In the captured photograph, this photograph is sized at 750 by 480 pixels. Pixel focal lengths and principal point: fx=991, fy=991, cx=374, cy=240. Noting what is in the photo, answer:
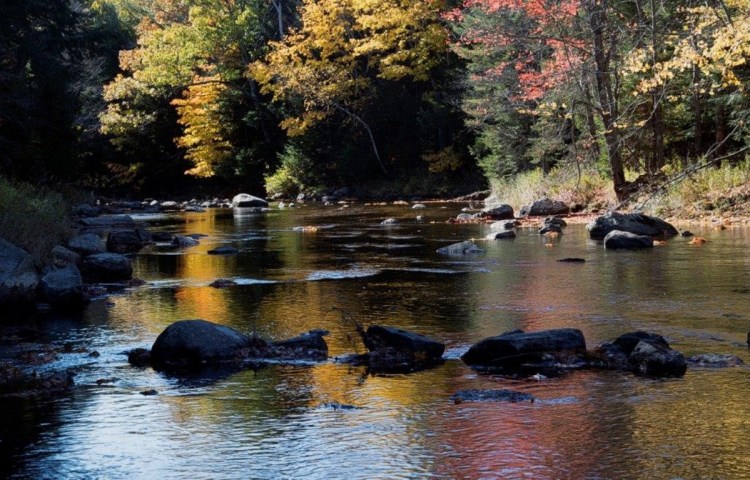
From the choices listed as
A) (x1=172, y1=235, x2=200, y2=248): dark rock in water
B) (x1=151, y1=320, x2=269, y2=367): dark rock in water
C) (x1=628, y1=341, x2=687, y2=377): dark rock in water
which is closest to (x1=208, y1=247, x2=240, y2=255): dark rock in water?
(x1=172, y1=235, x2=200, y2=248): dark rock in water

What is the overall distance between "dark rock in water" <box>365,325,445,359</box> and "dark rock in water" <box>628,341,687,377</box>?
2.44 m

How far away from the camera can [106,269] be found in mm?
21203

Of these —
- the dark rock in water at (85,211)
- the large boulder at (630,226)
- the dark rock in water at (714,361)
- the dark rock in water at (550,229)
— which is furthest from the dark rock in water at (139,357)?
the dark rock in water at (85,211)

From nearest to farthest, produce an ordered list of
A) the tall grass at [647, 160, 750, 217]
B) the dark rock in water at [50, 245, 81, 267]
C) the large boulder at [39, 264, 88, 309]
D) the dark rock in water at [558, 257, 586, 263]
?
the large boulder at [39, 264, 88, 309]
the dark rock in water at [50, 245, 81, 267]
the dark rock in water at [558, 257, 586, 263]
the tall grass at [647, 160, 750, 217]

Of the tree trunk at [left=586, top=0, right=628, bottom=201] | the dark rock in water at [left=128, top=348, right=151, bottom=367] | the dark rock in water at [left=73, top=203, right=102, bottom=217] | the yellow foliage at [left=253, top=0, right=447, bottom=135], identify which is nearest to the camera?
the dark rock in water at [left=128, top=348, right=151, bottom=367]

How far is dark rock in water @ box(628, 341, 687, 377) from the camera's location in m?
11.3

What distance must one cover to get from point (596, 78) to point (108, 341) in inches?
803

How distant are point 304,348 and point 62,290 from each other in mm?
6586

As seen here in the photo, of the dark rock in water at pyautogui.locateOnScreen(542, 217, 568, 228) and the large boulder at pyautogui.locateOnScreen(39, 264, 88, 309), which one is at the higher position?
the dark rock in water at pyautogui.locateOnScreen(542, 217, 568, 228)

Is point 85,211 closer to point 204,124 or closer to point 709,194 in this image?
point 204,124

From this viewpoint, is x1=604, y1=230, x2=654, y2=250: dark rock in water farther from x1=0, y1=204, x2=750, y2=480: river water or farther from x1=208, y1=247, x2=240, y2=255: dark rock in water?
x1=208, y1=247, x2=240, y2=255: dark rock in water

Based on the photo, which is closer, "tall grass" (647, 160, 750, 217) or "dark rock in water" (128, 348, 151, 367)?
"dark rock in water" (128, 348, 151, 367)

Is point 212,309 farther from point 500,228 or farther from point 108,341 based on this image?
point 500,228

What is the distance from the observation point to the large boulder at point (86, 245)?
78.2 feet
